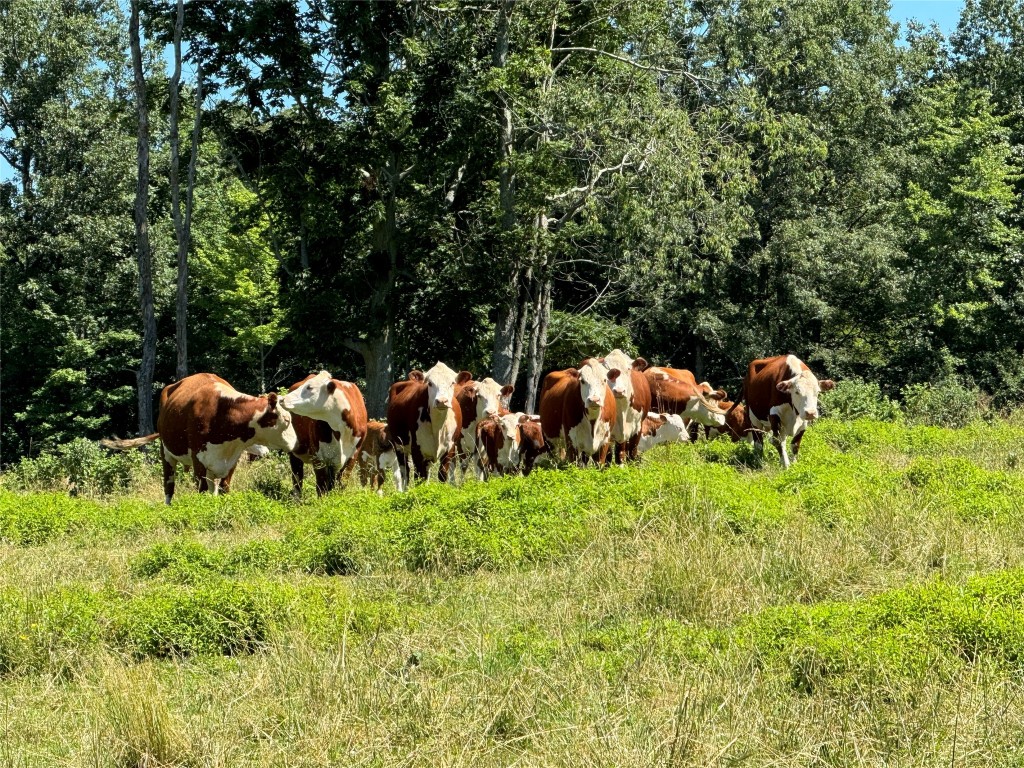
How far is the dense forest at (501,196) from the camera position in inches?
1105

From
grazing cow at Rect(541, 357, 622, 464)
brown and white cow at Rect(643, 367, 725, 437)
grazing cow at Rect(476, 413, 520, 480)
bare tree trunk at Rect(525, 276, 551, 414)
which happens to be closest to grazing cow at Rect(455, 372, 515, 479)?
grazing cow at Rect(476, 413, 520, 480)

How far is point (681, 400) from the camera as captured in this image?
2300 cm

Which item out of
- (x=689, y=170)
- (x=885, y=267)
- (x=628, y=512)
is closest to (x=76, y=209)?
(x=689, y=170)

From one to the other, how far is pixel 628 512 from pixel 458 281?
2007cm

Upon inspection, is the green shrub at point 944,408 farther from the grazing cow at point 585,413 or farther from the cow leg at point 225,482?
the cow leg at point 225,482

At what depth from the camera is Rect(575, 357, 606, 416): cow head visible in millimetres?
16391

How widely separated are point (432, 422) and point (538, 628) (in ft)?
28.6

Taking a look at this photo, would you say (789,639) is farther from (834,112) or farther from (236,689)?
(834,112)

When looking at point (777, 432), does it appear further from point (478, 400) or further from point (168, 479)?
point (168, 479)

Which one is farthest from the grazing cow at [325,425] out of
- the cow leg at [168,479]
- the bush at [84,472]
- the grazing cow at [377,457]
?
the bush at [84,472]

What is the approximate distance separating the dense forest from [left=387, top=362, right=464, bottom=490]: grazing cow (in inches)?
400

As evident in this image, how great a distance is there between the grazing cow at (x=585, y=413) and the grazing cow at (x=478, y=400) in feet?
2.88

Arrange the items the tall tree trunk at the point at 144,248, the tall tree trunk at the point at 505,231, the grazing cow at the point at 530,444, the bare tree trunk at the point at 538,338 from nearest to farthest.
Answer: the grazing cow at the point at 530,444 → the tall tree trunk at the point at 505,231 → the bare tree trunk at the point at 538,338 → the tall tree trunk at the point at 144,248

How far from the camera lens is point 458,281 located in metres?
30.3
